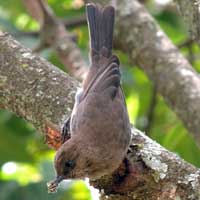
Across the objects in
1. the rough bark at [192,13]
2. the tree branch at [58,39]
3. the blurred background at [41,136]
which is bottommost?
the blurred background at [41,136]

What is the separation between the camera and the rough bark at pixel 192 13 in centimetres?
291

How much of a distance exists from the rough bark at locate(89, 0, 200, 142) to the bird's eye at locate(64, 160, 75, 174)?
771 millimetres

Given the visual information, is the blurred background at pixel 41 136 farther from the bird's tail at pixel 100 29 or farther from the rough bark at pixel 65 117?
the rough bark at pixel 65 117

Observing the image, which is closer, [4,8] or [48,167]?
[48,167]

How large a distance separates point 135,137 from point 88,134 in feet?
0.87

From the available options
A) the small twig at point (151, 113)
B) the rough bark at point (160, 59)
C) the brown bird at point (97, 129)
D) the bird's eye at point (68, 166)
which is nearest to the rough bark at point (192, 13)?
the brown bird at point (97, 129)

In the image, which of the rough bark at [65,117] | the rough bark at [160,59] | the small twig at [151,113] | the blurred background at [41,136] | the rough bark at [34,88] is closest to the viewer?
the rough bark at [65,117]

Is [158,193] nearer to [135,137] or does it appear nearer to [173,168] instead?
[173,168]

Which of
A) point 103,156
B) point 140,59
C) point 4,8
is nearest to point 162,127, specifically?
point 140,59

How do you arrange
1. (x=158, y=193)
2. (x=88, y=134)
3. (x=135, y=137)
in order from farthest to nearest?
(x=88, y=134)
(x=135, y=137)
(x=158, y=193)

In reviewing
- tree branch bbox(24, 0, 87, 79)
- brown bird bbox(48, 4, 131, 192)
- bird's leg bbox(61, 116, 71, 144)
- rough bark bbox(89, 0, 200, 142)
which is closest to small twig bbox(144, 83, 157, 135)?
rough bark bbox(89, 0, 200, 142)

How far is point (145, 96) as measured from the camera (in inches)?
185

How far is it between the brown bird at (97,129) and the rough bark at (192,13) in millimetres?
457

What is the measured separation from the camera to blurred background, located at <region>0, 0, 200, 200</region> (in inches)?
162
